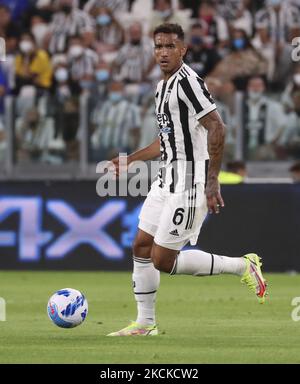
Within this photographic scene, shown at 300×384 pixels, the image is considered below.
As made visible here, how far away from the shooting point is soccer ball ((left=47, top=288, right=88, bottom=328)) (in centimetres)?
887

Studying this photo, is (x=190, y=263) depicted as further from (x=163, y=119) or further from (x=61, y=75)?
(x=61, y=75)

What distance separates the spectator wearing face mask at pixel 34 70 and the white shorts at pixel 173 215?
35.9ft

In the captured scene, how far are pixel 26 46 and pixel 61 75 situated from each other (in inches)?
48.1

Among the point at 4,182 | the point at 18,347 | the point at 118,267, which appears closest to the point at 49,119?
the point at 4,182

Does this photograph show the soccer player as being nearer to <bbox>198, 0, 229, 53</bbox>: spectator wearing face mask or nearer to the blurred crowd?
the blurred crowd

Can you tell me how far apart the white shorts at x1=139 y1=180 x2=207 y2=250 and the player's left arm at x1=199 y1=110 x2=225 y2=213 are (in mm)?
340

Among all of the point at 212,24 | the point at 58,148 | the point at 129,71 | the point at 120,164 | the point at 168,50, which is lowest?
the point at 58,148

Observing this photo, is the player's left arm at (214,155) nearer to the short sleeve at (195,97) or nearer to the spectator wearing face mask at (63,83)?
the short sleeve at (195,97)

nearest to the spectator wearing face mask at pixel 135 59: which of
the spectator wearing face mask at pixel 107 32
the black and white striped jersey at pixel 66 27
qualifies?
the spectator wearing face mask at pixel 107 32

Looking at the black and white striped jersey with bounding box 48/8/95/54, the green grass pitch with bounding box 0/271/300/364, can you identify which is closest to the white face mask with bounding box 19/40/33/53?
the black and white striped jersey with bounding box 48/8/95/54

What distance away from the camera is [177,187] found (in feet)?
29.2

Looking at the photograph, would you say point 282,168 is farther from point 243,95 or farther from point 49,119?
point 49,119

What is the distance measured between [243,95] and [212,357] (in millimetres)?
9078

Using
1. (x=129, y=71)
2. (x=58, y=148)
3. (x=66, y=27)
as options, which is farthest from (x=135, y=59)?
(x=58, y=148)
